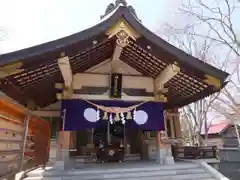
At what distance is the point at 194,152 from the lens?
31.0 feet

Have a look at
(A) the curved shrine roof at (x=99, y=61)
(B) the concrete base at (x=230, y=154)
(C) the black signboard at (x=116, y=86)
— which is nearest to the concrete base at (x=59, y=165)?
(A) the curved shrine roof at (x=99, y=61)

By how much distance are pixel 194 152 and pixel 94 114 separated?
5.10 meters

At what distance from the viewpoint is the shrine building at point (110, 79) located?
546 cm

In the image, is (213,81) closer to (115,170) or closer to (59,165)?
(115,170)

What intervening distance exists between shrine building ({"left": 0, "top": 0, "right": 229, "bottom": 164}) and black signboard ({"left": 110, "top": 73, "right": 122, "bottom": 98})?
0.04 meters

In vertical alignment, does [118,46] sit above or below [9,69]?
above

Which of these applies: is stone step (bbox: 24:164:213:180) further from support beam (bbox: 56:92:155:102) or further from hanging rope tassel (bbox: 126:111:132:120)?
support beam (bbox: 56:92:155:102)

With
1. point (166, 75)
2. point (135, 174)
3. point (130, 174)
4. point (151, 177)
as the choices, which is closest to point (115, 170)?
point (130, 174)

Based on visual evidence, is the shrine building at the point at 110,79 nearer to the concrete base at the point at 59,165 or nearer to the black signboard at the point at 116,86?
the black signboard at the point at 116,86

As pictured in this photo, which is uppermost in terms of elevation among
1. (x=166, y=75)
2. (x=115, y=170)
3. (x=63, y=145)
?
(x=166, y=75)

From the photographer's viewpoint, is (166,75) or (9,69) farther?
(166,75)

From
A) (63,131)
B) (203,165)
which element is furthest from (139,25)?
(203,165)

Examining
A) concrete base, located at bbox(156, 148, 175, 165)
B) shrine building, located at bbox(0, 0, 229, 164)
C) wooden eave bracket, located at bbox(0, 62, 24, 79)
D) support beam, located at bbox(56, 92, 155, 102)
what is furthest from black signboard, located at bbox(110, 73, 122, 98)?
wooden eave bracket, located at bbox(0, 62, 24, 79)

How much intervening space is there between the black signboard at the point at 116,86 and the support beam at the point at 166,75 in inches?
54.5
